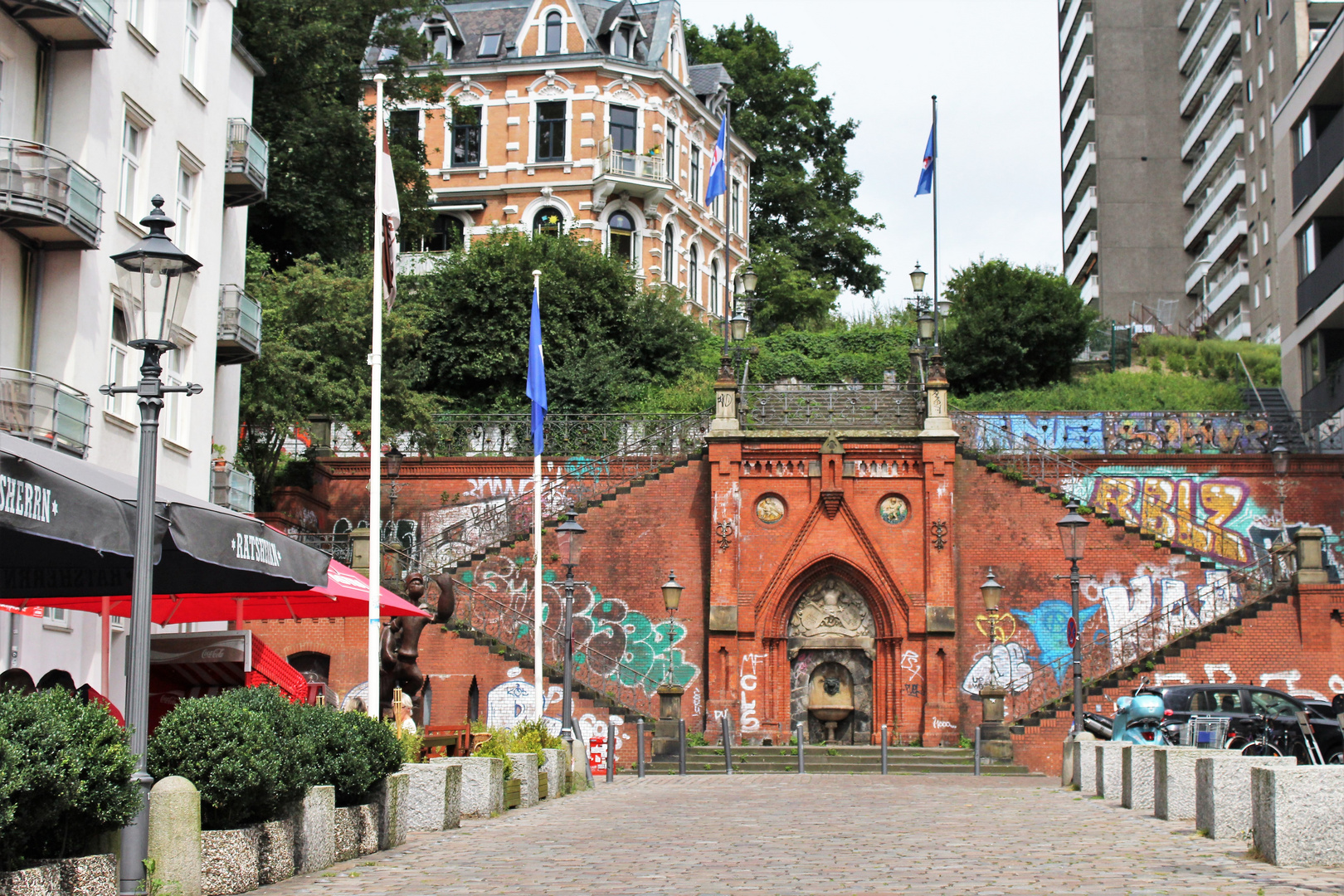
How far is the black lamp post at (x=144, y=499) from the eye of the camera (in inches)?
356

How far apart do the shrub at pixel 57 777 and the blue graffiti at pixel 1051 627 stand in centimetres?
2809

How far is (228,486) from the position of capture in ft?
91.2

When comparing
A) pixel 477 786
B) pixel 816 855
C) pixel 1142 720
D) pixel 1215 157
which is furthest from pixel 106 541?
pixel 1215 157

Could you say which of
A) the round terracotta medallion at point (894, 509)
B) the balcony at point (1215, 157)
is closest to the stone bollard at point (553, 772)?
the round terracotta medallion at point (894, 509)

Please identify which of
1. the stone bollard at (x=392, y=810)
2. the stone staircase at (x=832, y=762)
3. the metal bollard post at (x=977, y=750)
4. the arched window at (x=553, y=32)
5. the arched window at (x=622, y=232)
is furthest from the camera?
the arched window at (x=553, y=32)

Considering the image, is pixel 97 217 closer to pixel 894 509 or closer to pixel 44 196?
pixel 44 196

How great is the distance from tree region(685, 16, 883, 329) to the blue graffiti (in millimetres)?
28116

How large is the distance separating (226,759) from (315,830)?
1.55 meters

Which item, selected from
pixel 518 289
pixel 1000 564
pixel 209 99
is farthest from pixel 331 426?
pixel 1000 564

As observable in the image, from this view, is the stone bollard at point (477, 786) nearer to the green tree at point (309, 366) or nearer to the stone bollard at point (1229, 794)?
the stone bollard at point (1229, 794)

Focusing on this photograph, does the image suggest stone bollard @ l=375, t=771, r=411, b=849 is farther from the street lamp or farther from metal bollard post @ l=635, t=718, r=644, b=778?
the street lamp

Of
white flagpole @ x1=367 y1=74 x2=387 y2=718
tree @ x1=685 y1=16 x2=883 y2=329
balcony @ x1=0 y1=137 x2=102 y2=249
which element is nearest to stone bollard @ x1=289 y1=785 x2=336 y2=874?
white flagpole @ x1=367 y1=74 x2=387 y2=718

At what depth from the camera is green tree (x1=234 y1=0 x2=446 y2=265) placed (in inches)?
1591

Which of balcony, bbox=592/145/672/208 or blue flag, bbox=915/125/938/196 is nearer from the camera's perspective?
blue flag, bbox=915/125/938/196
